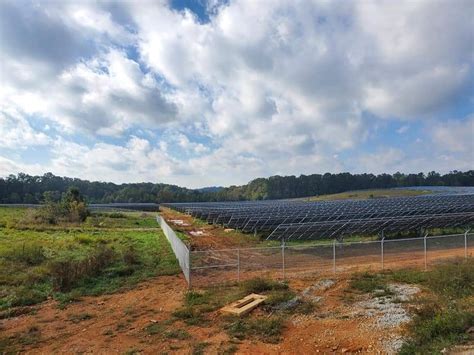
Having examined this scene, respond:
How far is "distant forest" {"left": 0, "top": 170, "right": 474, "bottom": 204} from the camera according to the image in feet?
398

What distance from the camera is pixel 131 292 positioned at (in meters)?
14.1

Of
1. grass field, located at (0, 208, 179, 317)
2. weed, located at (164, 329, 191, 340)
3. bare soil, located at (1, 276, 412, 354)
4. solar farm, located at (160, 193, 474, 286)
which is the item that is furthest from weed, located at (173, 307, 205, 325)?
grass field, located at (0, 208, 179, 317)

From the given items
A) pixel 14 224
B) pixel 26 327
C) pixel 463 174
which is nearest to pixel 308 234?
pixel 26 327

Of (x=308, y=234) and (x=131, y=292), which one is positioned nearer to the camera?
(x=131, y=292)

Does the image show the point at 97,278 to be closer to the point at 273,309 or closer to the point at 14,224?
the point at 273,309

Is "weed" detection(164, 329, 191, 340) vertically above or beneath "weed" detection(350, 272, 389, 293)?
beneath

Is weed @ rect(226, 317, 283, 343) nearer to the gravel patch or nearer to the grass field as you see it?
the gravel patch

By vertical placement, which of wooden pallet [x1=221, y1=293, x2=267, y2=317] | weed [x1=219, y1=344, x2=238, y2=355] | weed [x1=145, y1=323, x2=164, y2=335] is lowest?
weed [x1=145, y1=323, x2=164, y2=335]

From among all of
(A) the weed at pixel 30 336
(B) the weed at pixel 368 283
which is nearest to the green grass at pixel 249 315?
(B) the weed at pixel 368 283

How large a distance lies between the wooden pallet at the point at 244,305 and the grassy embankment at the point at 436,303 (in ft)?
12.7

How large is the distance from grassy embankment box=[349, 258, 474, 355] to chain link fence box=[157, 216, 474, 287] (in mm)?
2026

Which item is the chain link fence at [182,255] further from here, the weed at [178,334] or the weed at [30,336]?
the weed at [30,336]

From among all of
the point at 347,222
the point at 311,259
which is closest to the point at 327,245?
the point at 311,259

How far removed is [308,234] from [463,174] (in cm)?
12720
